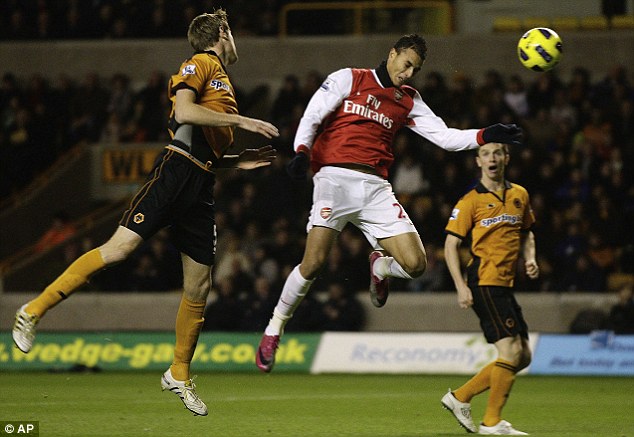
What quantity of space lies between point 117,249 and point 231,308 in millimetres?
9140

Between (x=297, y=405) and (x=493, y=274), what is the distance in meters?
2.89

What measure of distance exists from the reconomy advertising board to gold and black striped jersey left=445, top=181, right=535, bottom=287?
6556mm

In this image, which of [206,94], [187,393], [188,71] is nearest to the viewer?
[188,71]

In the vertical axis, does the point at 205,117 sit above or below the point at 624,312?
above

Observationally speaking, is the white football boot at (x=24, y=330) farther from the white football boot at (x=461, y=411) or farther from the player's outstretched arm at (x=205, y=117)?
the white football boot at (x=461, y=411)

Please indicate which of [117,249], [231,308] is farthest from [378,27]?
[117,249]

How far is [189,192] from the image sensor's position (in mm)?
8352

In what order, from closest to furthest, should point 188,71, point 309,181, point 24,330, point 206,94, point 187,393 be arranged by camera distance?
point 24,330, point 188,71, point 206,94, point 187,393, point 309,181

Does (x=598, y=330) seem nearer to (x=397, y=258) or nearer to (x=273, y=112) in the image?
(x=273, y=112)

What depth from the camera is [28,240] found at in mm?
21000

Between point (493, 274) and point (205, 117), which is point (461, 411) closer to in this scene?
point (493, 274)

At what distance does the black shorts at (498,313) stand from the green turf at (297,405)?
2.39 ft

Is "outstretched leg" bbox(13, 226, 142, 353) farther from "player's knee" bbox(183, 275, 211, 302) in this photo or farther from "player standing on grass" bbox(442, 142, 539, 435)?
"player standing on grass" bbox(442, 142, 539, 435)

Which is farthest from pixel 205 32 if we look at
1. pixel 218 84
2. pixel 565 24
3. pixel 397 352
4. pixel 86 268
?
pixel 565 24
